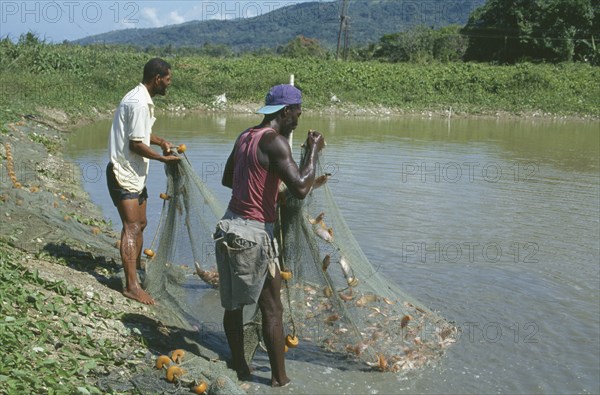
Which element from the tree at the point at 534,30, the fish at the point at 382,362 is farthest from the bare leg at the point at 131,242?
the tree at the point at 534,30

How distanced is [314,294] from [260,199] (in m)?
0.95

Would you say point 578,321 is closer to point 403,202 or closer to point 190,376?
point 190,376

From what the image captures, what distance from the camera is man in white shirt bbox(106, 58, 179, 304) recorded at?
15.7 ft

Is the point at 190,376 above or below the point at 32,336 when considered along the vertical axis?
below

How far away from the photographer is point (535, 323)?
585 centimetres

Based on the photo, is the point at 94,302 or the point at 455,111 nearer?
the point at 94,302

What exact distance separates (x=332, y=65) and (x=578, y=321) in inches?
1130

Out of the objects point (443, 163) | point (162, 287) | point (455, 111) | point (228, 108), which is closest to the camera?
point (162, 287)

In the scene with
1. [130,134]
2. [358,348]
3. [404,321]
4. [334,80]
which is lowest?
[358,348]

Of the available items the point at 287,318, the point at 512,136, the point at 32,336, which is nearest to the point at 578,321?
the point at 287,318

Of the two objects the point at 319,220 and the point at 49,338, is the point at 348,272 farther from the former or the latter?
the point at 49,338

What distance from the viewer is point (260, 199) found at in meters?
3.97

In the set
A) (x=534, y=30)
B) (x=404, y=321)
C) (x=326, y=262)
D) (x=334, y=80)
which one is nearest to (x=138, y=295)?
(x=326, y=262)

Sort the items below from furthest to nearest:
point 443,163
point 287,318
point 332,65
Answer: point 332,65
point 443,163
point 287,318
